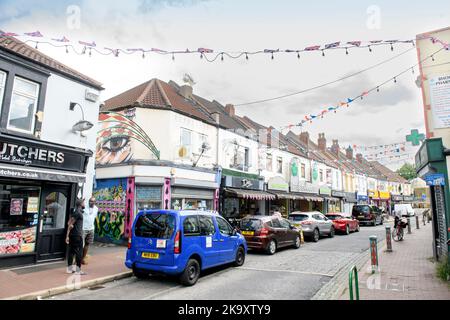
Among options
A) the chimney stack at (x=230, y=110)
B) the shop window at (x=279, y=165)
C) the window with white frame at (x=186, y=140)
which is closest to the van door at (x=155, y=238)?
the window with white frame at (x=186, y=140)

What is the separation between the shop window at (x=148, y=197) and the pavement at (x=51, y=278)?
3918 mm

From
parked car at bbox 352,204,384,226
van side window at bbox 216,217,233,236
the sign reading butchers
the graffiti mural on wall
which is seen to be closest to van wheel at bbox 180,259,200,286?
van side window at bbox 216,217,233,236

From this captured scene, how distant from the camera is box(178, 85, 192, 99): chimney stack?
20203mm

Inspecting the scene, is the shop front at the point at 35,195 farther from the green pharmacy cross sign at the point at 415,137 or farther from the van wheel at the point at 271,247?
the green pharmacy cross sign at the point at 415,137

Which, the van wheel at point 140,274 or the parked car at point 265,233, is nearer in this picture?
the van wheel at point 140,274

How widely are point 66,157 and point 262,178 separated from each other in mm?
14116

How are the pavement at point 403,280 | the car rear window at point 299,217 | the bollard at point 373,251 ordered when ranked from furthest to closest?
1. the car rear window at point 299,217
2. the bollard at point 373,251
3. the pavement at point 403,280

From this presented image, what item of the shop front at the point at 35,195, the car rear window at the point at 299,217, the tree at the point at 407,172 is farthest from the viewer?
the tree at the point at 407,172

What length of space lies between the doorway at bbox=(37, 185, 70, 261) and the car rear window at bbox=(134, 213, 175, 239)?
373cm

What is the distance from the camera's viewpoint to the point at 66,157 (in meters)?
9.83

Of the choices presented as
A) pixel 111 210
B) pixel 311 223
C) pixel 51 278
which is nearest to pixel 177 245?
pixel 51 278

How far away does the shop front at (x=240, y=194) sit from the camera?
17.9 m
